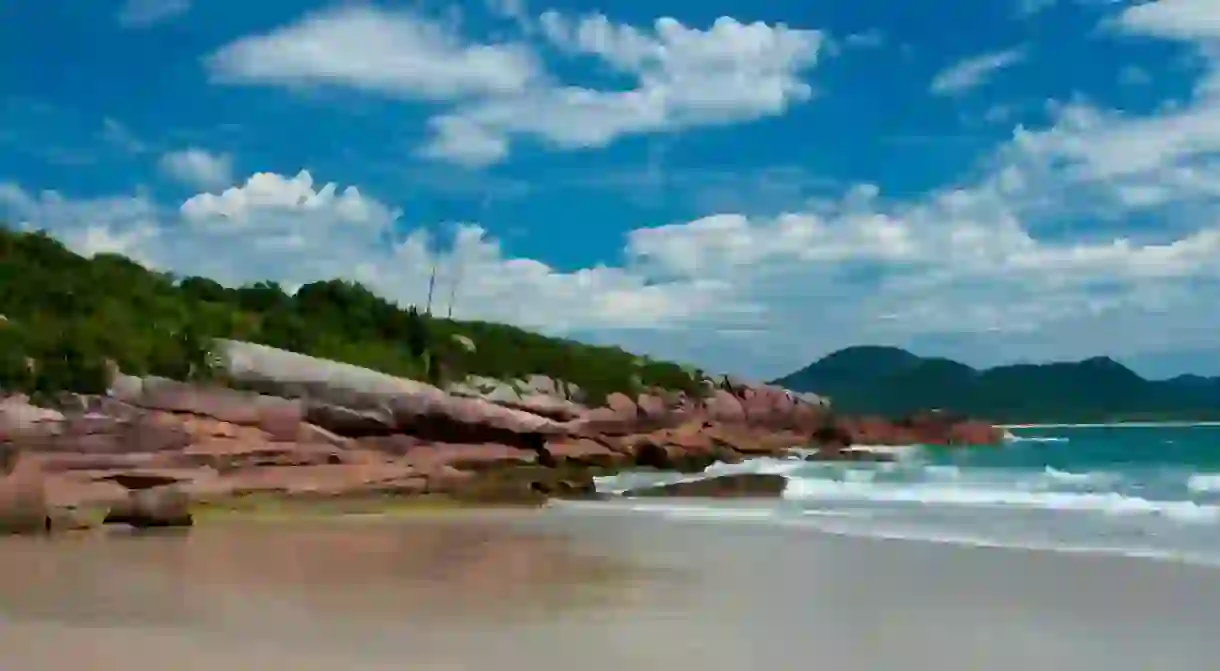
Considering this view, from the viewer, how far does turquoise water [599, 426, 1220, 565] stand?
66.0 feet

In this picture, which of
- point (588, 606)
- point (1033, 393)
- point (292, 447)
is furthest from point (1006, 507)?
point (1033, 393)

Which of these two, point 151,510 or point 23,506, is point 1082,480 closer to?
point 151,510

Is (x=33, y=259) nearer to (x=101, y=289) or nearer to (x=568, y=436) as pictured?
(x=101, y=289)

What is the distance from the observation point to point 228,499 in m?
26.1

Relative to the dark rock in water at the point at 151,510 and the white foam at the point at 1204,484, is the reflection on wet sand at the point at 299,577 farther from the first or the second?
the white foam at the point at 1204,484

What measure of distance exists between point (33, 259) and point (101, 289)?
5.56 meters

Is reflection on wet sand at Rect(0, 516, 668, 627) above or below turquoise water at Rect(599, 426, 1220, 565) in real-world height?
below

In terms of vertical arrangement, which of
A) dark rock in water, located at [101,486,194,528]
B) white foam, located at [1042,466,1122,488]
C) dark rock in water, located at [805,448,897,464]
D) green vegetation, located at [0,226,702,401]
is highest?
green vegetation, located at [0,226,702,401]

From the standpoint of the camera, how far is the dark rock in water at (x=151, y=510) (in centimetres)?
2133

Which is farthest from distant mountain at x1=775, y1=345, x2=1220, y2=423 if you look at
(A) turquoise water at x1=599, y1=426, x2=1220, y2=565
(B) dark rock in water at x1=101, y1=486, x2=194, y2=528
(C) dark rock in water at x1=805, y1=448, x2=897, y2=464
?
(B) dark rock in water at x1=101, y1=486, x2=194, y2=528

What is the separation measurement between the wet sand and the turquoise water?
93.6 inches

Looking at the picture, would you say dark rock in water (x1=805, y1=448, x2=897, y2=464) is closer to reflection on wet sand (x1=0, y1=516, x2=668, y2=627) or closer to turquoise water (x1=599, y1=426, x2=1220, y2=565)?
turquoise water (x1=599, y1=426, x2=1220, y2=565)

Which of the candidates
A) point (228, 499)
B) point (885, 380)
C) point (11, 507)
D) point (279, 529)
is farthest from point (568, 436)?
point (885, 380)

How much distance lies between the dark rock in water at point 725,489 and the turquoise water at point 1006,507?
54cm
